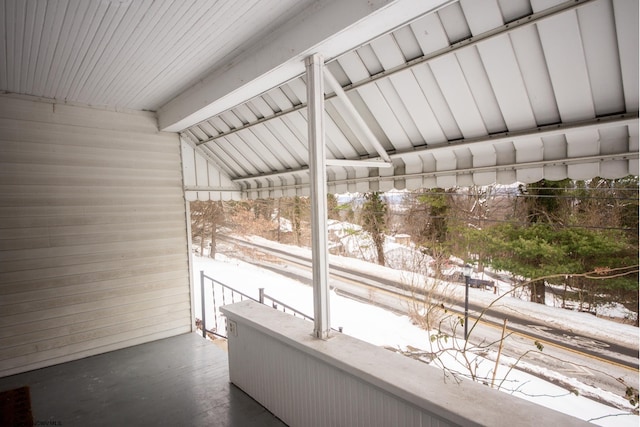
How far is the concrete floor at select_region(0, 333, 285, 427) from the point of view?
2.98 metres

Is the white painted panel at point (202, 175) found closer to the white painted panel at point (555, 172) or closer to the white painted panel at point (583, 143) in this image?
the white painted panel at point (555, 172)

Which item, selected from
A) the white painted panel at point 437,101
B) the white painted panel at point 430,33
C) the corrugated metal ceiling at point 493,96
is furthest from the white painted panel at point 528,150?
the white painted panel at point 430,33

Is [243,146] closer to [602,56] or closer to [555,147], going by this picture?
[555,147]

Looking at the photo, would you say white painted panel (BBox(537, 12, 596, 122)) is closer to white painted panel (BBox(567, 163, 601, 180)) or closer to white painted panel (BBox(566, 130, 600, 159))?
white painted panel (BBox(566, 130, 600, 159))

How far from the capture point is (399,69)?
8.66 feet

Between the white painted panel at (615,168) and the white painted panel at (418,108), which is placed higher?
the white painted panel at (418,108)

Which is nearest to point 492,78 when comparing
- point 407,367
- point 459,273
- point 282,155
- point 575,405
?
point 407,367

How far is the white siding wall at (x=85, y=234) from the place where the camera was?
12.4ft

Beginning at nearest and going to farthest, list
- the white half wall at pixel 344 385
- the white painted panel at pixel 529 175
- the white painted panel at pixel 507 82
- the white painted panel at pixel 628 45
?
the white half wall at pixel 344 385 → the white painted panel at pixel 628 45 → the white painted panel at pixel 507 82 → the white painted panel at pixel 529 175

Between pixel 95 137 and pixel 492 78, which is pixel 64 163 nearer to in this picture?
pixel 95 137

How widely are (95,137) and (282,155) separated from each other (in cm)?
257

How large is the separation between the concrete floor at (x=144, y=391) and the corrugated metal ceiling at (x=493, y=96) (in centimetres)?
298

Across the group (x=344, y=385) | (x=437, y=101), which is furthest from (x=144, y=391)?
(x=437, y=101)

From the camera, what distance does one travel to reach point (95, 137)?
429cm
